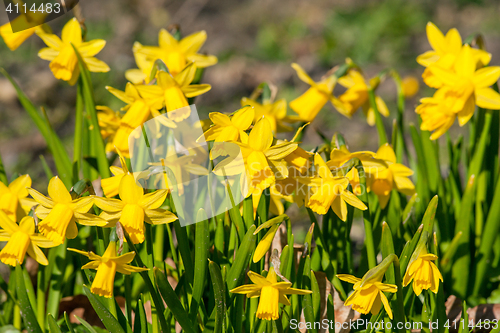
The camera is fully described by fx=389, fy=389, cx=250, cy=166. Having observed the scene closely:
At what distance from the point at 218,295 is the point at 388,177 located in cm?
66

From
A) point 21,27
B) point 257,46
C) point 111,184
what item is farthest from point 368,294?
point 257,46

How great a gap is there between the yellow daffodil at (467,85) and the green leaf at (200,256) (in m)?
0.91

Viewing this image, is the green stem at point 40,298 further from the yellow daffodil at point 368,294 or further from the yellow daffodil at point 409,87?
the yellow daffodil at point 409,87

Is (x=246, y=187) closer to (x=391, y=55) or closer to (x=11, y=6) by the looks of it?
(x=11, y=6)

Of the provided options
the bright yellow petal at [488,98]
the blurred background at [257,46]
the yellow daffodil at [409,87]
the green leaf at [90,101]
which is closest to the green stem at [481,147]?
the bright yellow petal at [488,98]

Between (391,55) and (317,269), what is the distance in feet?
12.7

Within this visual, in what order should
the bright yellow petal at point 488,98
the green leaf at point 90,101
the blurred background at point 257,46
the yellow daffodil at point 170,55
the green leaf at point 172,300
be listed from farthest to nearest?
the blurred background at point 257,46
the yellow daffodil at point 170,55
the green leaf at point 90,101
the bright yellow petal at point 488,98
the green leaf at point 172,300

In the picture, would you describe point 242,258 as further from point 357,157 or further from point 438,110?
point 438,110

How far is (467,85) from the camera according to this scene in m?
1.32

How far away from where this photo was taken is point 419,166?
1663mm

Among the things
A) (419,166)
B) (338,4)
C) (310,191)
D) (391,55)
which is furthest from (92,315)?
(338,4)

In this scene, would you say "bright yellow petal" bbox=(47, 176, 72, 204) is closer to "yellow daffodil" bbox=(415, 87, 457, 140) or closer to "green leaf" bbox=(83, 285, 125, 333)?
"green leaf" bbox=(83, 285, 125, 333)

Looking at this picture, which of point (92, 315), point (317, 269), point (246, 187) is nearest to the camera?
point (246, 187)

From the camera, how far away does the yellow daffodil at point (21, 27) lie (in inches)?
58.1
